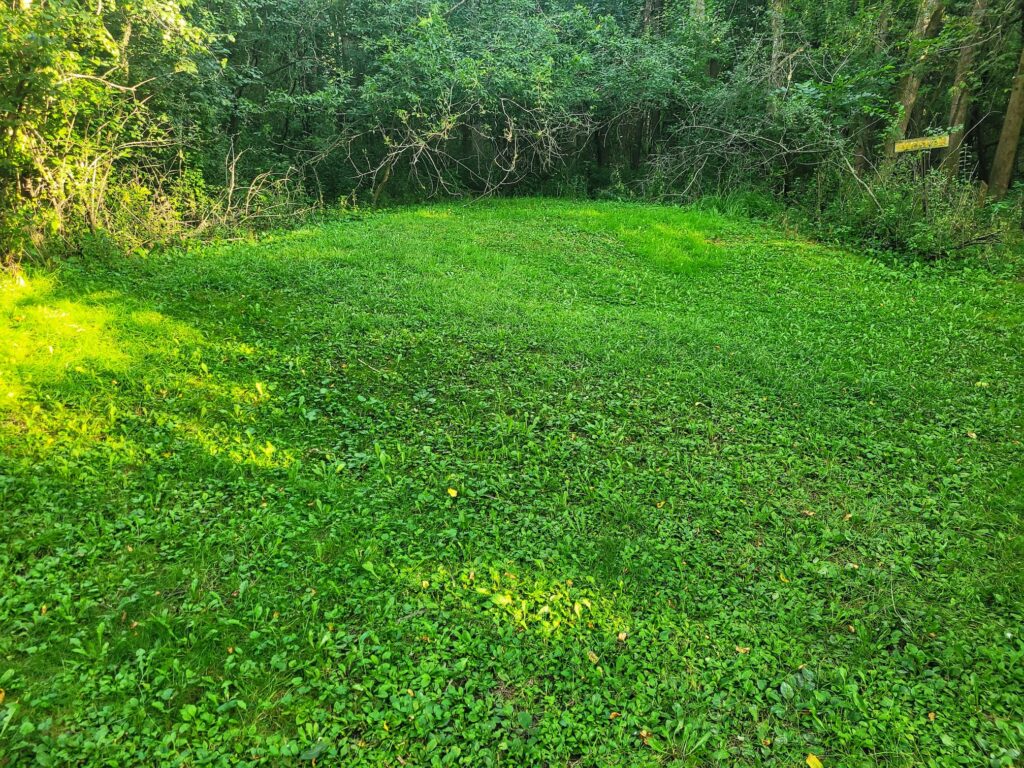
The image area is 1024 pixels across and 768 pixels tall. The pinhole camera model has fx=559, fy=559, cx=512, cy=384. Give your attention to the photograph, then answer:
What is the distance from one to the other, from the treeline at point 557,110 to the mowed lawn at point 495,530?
3054 millimetres

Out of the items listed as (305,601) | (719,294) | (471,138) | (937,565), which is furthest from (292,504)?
(471,138)

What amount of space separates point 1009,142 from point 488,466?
13.3 meters

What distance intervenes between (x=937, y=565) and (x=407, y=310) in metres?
4.95

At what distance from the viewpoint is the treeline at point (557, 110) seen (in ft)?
28.0

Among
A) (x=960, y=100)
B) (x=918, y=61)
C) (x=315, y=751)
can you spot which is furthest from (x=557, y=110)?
(x=315, y=751)

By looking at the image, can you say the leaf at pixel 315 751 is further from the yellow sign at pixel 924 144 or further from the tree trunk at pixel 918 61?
the tree trunk at pixel 918 61

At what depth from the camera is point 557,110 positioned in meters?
12.3

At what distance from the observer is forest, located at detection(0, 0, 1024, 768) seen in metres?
2.43

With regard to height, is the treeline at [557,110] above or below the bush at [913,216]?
above

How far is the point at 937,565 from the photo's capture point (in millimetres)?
3275

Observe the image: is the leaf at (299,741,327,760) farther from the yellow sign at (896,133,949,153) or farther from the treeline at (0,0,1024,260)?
the yellow sign at (896,133,949,153)

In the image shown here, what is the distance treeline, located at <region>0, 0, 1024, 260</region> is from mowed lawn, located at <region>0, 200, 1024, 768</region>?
3.05 m

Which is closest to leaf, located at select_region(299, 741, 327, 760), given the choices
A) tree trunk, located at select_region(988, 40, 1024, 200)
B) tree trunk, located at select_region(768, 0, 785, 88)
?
tree trunk, located at select_region(768, 0, 785, 88)

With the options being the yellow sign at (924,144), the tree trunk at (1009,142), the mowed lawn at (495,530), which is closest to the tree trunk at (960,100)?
the tree trunk at (1009,142)
